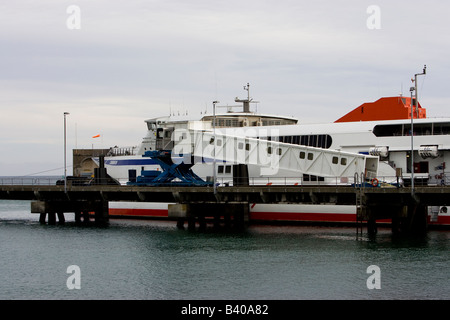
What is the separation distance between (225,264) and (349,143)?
79.2ft

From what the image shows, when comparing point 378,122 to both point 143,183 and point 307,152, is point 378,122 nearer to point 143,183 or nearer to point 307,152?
point 307,152

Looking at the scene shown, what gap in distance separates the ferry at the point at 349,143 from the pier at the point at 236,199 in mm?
1981

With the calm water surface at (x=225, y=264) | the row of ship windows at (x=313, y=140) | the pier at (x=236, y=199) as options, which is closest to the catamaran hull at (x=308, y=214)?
the pier at (x=236, y=199)

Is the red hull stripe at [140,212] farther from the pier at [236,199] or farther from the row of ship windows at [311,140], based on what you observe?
the row of ship windows at [311,140]

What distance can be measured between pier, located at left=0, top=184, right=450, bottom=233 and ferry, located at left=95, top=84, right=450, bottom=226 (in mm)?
1981

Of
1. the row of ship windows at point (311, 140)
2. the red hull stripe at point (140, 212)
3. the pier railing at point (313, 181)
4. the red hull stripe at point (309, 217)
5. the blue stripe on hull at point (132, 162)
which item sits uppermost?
the row of ship windows at point (311, 140)

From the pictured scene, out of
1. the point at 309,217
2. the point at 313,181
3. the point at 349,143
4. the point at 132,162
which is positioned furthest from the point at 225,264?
the point at 132,162

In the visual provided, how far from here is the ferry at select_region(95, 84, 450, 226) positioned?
5484 centimetres

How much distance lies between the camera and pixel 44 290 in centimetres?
3244

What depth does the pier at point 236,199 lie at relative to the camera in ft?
156

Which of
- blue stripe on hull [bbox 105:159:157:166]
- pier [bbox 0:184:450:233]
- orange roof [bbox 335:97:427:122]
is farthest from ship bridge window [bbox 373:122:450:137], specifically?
blue stripe on hull [bbox 105:159:157:166]

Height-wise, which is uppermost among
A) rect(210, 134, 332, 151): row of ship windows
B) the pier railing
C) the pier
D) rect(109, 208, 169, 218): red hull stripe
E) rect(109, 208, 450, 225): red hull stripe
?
rect(210, 134, 332, 151): row of ship windows

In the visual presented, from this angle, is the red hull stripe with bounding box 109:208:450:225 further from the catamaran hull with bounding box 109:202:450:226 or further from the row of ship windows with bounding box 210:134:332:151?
the row of ship windows with bounding box 210:134:332:151

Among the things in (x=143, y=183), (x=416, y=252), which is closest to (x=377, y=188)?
(x=416, y=252)
